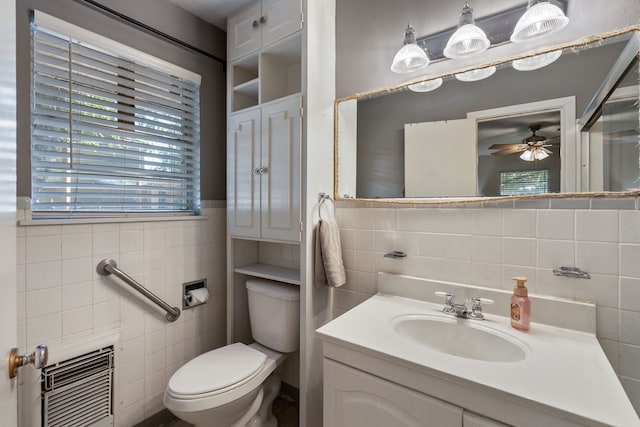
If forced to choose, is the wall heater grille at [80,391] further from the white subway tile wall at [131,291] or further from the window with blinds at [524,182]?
the window with blinds at [524,182]

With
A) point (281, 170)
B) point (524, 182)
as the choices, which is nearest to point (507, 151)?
point (524, 182)

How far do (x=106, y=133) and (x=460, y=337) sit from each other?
1.86 meters

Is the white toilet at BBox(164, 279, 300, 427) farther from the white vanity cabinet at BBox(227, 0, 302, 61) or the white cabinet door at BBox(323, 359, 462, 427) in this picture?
the white vanity cabinet at BBox(227, 0, 302, 61)

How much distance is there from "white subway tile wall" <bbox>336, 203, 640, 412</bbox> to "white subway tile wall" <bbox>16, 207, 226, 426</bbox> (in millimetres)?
961

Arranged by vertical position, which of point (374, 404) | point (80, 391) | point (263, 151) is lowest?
point (80, 391)

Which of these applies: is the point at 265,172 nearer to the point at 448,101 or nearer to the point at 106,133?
the point at 106,133

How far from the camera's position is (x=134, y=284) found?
4.83ft

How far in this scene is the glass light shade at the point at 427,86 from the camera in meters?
Result: 1.27

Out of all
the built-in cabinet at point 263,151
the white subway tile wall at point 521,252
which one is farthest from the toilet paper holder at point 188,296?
the white subway tile wall at point 521,252

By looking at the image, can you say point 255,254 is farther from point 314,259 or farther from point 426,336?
point 426,336

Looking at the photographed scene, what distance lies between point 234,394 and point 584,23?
1.98m

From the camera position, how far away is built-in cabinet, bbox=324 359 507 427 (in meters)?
0.78

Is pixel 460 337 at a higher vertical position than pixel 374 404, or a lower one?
higher

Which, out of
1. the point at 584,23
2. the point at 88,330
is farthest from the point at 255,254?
the point at 584,23
